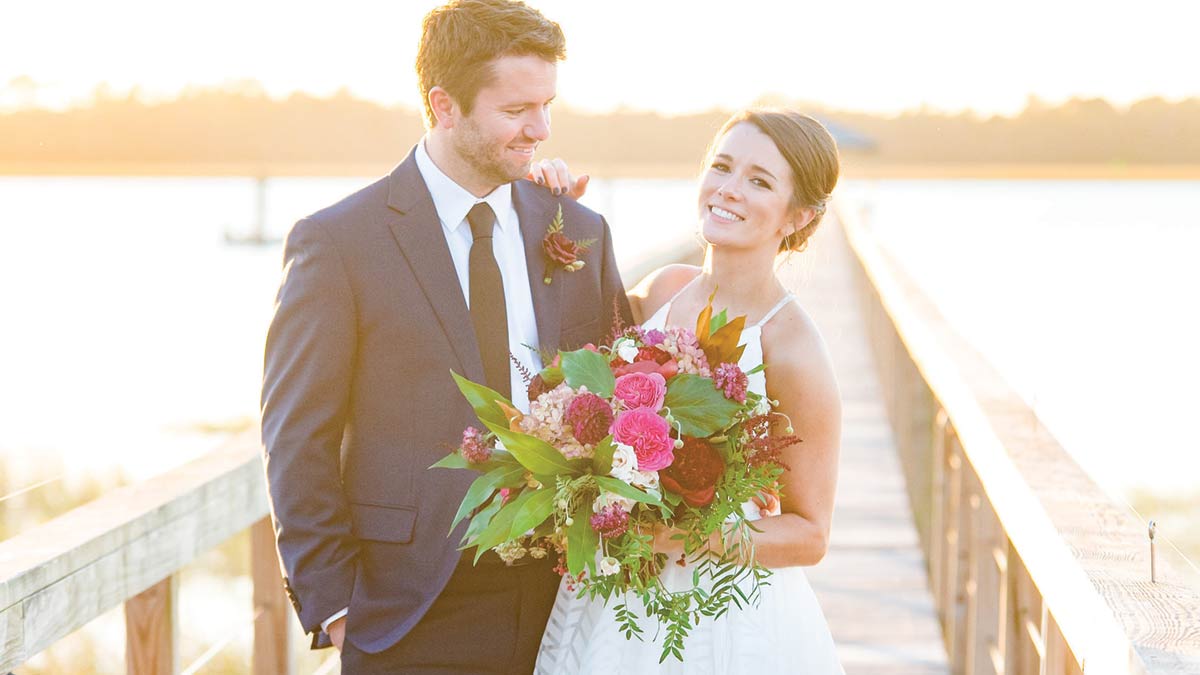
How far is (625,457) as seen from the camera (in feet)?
6.87

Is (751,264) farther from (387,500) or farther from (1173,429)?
(1173,429)

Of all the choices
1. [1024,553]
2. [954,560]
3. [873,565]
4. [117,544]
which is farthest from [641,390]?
[873,565]

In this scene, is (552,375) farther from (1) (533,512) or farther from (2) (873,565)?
(2) (873,565)

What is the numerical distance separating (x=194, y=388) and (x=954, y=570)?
8.19 m

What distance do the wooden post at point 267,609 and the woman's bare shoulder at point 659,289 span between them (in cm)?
99

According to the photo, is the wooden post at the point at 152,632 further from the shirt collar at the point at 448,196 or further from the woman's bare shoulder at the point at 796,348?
the woman's bare shoulder at the point at 796,348

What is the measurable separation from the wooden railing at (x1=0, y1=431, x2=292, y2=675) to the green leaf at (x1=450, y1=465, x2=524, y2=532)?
573mm

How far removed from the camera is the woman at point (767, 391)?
2.60 metres

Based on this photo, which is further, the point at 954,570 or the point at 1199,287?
the point at 1199,287

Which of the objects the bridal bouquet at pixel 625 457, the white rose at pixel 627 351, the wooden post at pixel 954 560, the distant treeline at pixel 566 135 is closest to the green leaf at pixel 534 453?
the bridal bouquet at pixel 625 457

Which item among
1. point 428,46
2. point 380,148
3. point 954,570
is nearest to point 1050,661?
point 428,46

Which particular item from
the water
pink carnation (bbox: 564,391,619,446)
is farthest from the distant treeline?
pink carnation (bbox: 564,391,619,446)

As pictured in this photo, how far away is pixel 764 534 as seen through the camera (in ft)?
8.37

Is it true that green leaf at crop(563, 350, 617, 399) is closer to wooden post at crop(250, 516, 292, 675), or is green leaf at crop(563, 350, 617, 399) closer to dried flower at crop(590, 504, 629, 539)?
dried flower at crop(590, 504, 629, 539)
